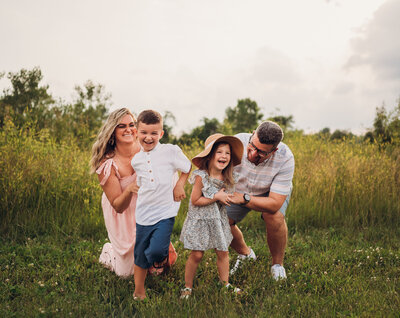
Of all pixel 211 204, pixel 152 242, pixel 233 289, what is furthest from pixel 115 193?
pixel 233 289

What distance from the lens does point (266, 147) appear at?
3.55 metres

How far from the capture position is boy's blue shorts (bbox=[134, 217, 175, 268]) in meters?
3.28

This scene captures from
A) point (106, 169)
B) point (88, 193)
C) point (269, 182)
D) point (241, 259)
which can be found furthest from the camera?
point (88, 193)

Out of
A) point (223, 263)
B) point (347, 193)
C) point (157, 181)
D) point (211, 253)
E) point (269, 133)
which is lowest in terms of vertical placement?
point (211, 253)

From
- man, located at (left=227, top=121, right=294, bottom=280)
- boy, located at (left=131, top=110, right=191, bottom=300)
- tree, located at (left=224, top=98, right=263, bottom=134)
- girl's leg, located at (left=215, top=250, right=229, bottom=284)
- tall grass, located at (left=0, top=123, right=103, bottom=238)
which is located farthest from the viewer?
tree, located at (left=224, top=98, right=263, bottom=134)

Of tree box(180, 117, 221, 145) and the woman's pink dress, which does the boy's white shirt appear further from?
tree box(180, 117, 221, 145)

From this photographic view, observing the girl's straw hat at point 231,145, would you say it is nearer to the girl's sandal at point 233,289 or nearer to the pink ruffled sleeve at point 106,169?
the pink ruffled sleeve at point 106,169

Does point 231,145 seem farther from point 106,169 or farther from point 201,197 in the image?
point 106,169

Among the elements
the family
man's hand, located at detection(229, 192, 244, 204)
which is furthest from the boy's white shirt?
man's hand, located at detection(229, 192, 244, 204)

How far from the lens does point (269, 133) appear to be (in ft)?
11.3

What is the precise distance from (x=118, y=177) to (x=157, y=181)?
2.37 ft

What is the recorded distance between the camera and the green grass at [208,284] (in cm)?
319

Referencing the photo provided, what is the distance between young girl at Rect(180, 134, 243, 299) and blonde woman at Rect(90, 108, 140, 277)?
2.40ft

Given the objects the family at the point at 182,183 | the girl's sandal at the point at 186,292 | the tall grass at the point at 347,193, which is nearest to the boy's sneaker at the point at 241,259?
the family at the point at 182,183
